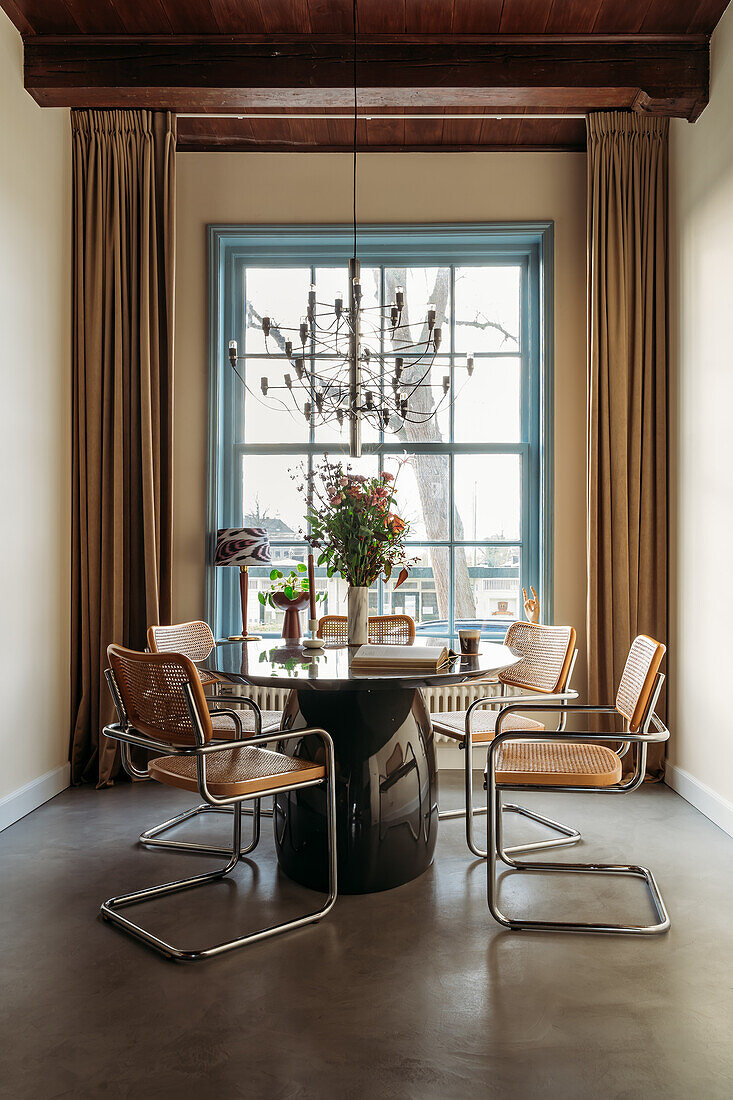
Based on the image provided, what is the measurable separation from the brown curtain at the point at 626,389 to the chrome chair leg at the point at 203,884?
6.87ft

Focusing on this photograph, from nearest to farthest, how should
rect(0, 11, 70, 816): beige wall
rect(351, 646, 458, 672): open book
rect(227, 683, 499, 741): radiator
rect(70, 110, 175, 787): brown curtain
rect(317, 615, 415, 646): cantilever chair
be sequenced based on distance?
rect(351, 646, 458, 672): open book → rect(0, 11, 70, 816): beige wall → rect(317, 615, 415, 646): cantilever chair → rect(70, 110, 175, 787): brown curtain → rect(227, 683, 499, 741): radiator

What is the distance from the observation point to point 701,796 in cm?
361

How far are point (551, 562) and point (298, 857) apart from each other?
232cm

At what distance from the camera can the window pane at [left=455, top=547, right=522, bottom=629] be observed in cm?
460

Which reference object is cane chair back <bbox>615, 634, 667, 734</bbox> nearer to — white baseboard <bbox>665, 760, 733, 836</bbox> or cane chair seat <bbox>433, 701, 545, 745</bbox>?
cane chair seat <bbox>433, 701, 545, 745</bbox>

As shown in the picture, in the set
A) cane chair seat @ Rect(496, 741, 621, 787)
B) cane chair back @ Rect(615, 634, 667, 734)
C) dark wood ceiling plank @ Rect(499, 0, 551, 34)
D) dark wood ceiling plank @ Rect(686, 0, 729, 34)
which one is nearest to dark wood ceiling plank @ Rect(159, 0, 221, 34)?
dark wood ceiling plank @ Rect(499, 0, 551, 34)

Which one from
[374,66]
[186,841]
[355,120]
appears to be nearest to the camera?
[186,841]

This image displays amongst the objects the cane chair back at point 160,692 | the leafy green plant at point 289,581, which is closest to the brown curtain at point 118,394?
the leafy green plant at point 289,581

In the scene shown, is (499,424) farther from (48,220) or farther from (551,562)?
(48,220)

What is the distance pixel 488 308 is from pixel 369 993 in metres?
3.69

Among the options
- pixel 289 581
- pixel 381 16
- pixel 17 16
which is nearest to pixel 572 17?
pixel 381 16

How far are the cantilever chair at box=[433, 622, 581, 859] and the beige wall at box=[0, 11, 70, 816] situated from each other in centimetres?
185

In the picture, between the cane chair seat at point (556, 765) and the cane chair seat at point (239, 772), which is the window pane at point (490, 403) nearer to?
the cane chair seat at point (556, 765)

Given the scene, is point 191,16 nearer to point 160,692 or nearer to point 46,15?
point 46,15
